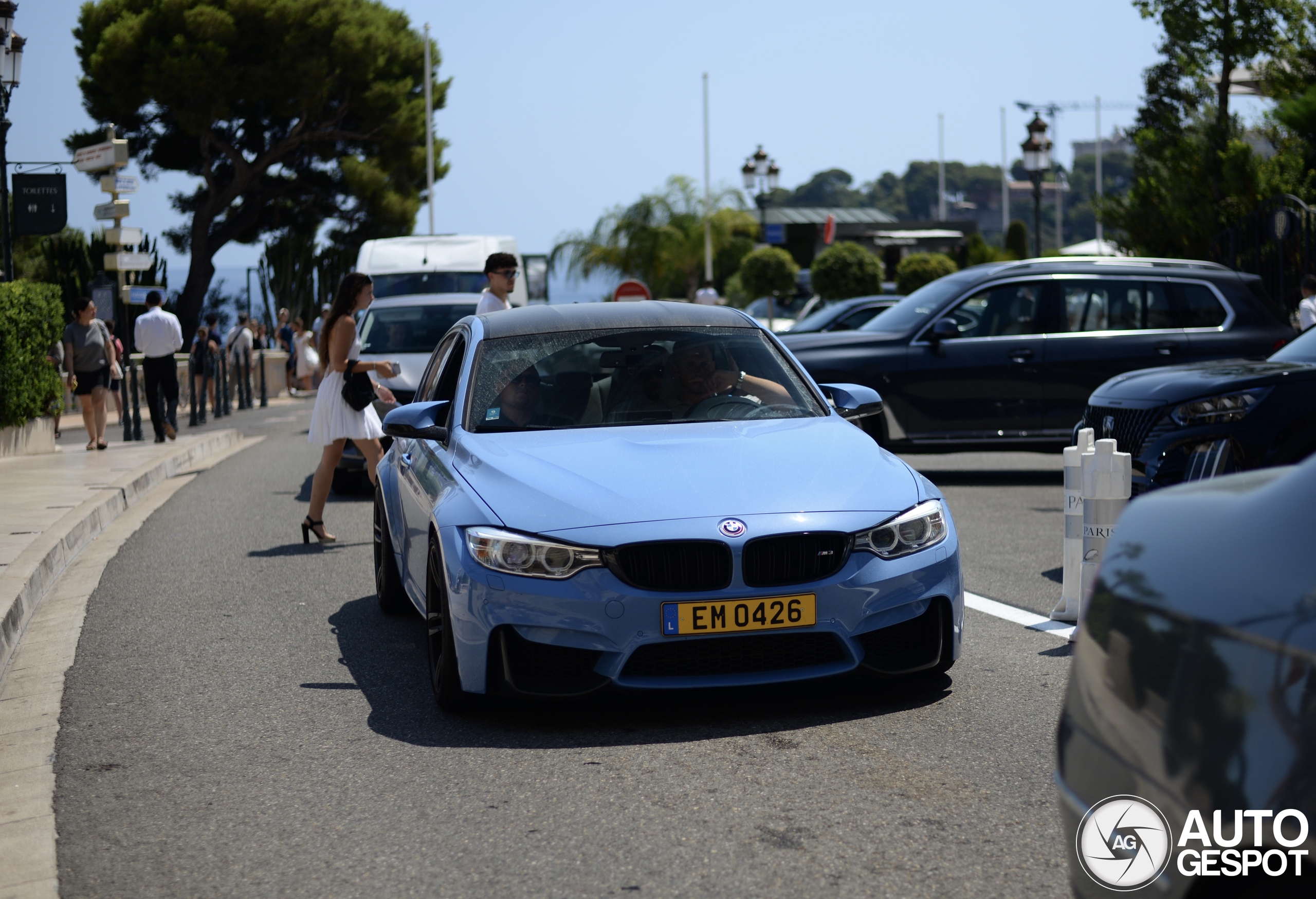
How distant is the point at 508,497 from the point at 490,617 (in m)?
0.44

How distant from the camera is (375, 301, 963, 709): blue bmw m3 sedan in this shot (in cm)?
466

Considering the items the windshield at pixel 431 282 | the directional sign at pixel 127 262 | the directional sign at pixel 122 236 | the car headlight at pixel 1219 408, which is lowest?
the car headlight at pixel 1219 408

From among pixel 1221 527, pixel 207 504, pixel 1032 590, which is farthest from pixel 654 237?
pixel 1221 527

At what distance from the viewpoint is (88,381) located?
17203mm

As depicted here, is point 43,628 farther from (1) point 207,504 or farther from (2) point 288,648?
(1) point 207,504

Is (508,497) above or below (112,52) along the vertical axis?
below

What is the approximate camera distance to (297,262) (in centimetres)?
4894

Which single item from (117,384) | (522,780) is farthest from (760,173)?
(522,780)

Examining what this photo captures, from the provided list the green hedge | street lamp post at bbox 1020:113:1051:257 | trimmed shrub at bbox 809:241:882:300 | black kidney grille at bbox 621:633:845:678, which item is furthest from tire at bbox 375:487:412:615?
trimmed shrub at bbox 809:241:882:300

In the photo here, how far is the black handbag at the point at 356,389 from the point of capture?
30.7 ft

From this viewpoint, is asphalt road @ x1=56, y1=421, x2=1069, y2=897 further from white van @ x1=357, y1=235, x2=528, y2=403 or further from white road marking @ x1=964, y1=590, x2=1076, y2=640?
white van @ x1=357, y1=235, x2=528, y2=403

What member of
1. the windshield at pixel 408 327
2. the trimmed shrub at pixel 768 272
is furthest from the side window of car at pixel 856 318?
the trimmed shrub at pixel 768 272

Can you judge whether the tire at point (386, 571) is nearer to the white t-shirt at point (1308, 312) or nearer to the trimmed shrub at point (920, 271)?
the white t-shirt at point (1308, 312)

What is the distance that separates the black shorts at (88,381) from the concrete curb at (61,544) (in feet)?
5.70
